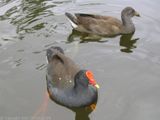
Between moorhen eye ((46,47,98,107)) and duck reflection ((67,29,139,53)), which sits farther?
duck reflection ((67,29,139,53))

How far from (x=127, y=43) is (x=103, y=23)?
93 cm

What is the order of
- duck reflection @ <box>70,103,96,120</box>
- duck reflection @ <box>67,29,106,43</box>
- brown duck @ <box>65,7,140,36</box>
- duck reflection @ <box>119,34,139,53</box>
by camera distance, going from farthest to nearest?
brown duck @ <box>65,7,140,36</box> → duck reflection @ <box>67,29,106,43</box> → duck reflection @ <box>119,34,139,53</box> → duck reflection @ <box>70,103,96,120</box>

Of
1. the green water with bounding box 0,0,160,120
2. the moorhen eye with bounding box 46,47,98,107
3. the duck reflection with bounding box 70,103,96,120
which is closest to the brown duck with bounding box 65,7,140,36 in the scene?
the green water with bounding box 0,0,160,120

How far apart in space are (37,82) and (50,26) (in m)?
3.18

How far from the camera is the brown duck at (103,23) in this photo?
12133 mm

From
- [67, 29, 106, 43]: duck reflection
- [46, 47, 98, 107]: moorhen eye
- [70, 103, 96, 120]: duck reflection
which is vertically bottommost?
[67, 29, 106, 43]: duck reflection

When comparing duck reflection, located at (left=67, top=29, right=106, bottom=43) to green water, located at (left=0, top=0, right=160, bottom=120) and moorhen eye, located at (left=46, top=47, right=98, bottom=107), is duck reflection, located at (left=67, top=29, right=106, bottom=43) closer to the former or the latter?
green water, located at (left=0, top=0, right=160, bottom=120)

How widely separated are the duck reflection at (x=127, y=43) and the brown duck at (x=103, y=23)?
152 mm

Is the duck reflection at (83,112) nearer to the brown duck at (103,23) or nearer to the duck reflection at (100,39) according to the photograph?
the duck reflection at (100,39)

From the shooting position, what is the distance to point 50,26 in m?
12.4

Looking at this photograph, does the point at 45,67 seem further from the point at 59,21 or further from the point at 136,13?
the point at 136,13

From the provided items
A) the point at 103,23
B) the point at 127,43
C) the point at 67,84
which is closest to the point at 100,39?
the point at 103,23

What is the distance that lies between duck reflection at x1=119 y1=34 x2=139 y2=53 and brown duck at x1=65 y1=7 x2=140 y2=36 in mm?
152

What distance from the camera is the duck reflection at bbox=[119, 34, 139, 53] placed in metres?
11.4
